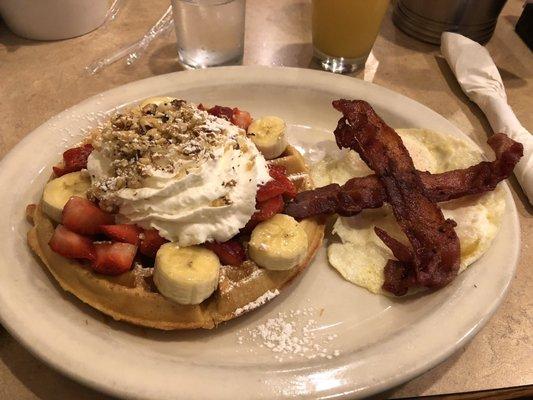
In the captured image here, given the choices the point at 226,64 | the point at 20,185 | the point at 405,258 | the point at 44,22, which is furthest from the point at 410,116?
the point at 44,22

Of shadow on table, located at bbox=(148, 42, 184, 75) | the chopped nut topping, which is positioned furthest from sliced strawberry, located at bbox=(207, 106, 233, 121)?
shadow on table, located at bbox=(148, 42, 184, 75)

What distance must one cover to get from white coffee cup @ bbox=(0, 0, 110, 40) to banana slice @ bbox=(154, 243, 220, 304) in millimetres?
1683

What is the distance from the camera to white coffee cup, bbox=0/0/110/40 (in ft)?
7.98

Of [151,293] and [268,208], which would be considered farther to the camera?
[268,208]

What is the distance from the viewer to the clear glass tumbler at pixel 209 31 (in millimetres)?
2256

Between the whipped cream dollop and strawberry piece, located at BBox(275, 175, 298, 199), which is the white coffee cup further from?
strawberry piece, located at BBox(275, 175, 298, 199)

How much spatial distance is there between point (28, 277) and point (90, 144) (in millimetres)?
501

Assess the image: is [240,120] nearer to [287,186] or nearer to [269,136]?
[269,136]

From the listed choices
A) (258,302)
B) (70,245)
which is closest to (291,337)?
(258,302)

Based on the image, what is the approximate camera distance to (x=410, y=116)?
6.71 feet

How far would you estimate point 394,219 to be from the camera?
5.65 feet

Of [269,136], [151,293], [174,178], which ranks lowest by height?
[151,293]

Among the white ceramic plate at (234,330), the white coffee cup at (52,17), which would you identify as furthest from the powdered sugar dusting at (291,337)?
the white coffee cup at (52,17)

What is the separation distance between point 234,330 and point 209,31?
1478mm
